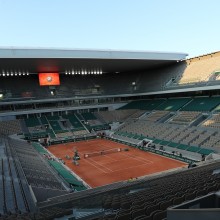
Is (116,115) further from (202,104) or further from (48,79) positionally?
(202,104)

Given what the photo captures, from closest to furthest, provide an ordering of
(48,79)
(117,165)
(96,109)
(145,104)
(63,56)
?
(117,165) < (63,56) < (48,79) < (145,104) < (96,109)

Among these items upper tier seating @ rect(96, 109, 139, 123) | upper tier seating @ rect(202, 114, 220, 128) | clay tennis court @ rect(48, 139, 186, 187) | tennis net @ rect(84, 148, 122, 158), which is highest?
upper tier seating @ rect(96, 109, 139, 123)

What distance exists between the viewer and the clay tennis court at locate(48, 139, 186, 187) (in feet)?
83.7

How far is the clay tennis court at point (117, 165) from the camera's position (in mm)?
25500

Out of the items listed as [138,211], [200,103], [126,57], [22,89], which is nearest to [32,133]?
[22,89]

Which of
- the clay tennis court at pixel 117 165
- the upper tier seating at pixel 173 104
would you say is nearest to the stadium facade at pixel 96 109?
the upper tier seating at pixel 173 104

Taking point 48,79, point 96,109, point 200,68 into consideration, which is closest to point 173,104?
point 200,68

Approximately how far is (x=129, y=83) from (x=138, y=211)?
192 feet

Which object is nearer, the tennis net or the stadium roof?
the tennis net

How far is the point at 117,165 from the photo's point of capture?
29797 millimetres

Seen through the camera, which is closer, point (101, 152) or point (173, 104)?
point (101, 152)

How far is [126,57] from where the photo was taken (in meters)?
43.4

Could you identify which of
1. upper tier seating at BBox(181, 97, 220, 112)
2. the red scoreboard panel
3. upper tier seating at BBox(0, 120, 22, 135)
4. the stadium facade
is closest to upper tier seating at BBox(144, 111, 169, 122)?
the stadium facade

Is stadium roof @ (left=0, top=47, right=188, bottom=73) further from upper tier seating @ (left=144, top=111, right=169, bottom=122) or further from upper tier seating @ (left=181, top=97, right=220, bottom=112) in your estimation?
upper tier seating @ (left=144, top=111, right=169, bottom=122)
